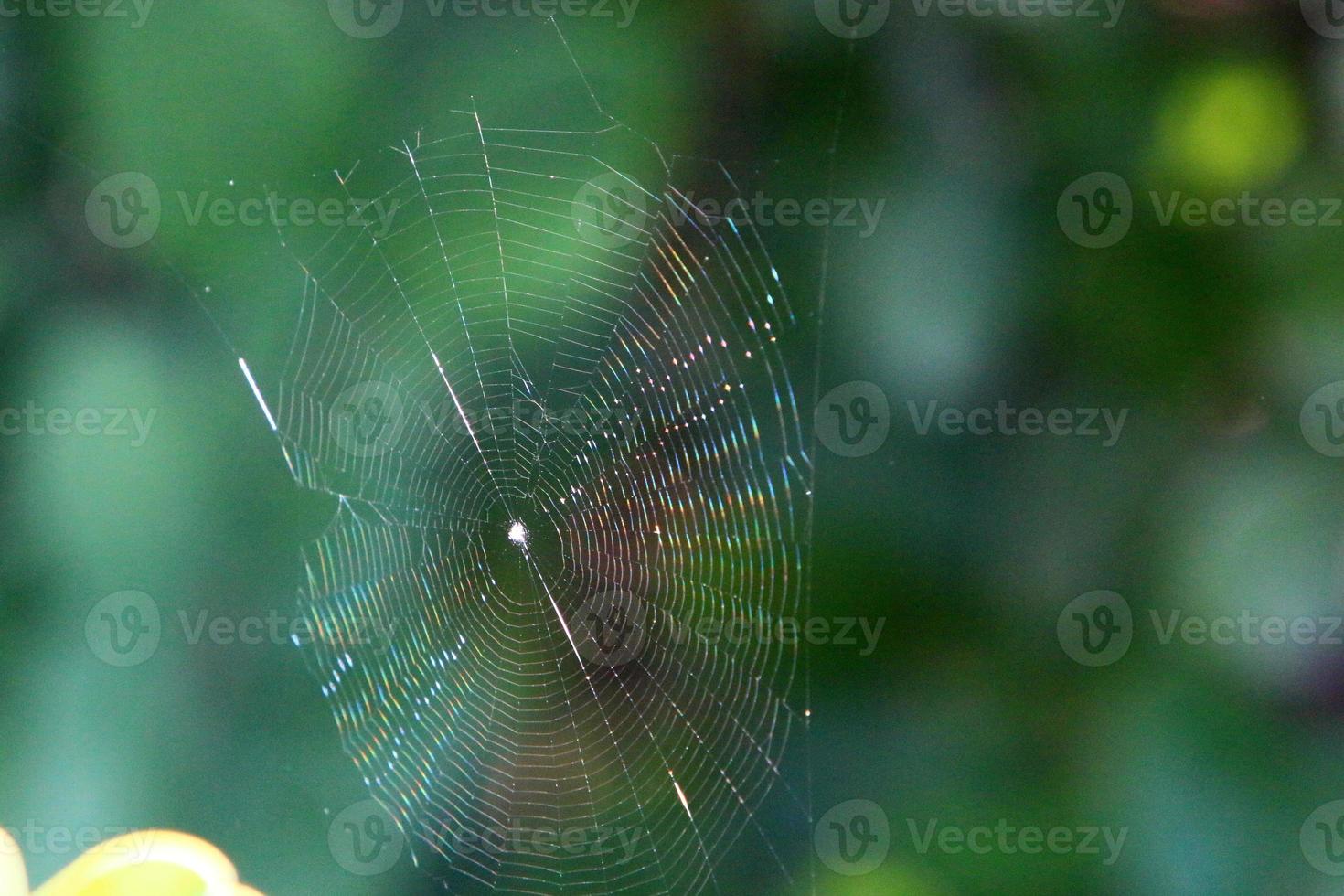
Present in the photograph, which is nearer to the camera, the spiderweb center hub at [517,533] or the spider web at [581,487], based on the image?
the spider web at [581,487]

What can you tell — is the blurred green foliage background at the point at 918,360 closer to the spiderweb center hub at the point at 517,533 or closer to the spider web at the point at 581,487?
the spider web at the point at 581,487

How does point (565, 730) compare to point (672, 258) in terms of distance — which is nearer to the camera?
point (672, 258)

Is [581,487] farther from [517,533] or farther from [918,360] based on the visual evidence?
[918,360]

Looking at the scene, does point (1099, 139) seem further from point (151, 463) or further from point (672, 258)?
point (151, 463)

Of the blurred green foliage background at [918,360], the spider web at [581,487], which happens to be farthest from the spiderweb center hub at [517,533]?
the blurred green foliage background at [918,360]

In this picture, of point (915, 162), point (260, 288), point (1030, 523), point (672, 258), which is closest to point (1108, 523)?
point (1030, 523)

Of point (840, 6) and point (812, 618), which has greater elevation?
point (840, 6)

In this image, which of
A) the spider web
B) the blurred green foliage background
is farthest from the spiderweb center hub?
the blurred green foliage background
